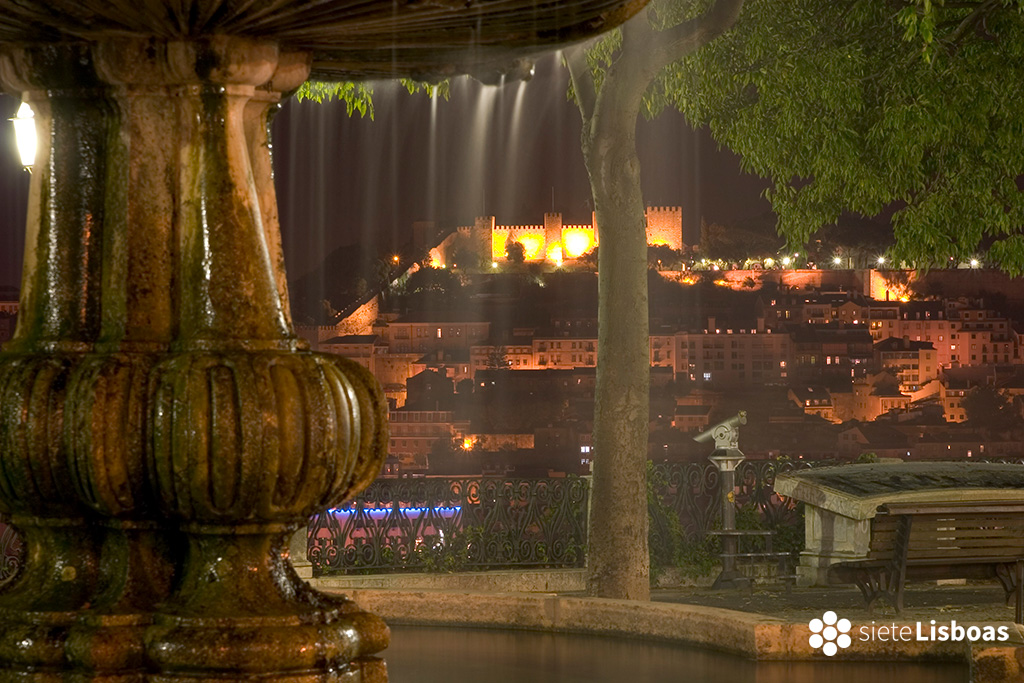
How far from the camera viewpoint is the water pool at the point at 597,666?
749 centimetres

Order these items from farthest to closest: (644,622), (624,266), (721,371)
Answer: (721,371)
(624,266)
(644,622)

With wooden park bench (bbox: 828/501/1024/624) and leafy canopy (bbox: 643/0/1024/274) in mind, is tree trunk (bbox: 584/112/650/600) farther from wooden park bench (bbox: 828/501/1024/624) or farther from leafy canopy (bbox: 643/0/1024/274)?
leafy canopy (bbox: 643/0/1024/274)

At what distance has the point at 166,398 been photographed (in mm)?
4504

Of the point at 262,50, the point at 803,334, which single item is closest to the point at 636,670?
the point at 262,50

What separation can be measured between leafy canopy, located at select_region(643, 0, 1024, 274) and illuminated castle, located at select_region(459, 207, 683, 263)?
3046 inches

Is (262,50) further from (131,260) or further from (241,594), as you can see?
(241,594)

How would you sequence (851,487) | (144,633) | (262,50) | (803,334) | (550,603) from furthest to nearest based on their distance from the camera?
(803,334), (851,487), (550,603), (262,50), (144,633)

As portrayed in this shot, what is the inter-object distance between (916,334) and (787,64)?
90.1 metres

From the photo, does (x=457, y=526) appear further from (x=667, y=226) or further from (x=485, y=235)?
(x=667, y=226)

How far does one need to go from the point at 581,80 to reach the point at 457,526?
11.9 ft

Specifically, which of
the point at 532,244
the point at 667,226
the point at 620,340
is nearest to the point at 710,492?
the point at 620,340

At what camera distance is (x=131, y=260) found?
4875mm

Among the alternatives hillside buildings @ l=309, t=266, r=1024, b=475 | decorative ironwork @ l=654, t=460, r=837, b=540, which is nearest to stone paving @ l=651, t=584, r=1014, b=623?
decorative ironwork @ l=654, t=460, r=837, b=540

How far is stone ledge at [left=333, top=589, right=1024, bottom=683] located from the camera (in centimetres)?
794
